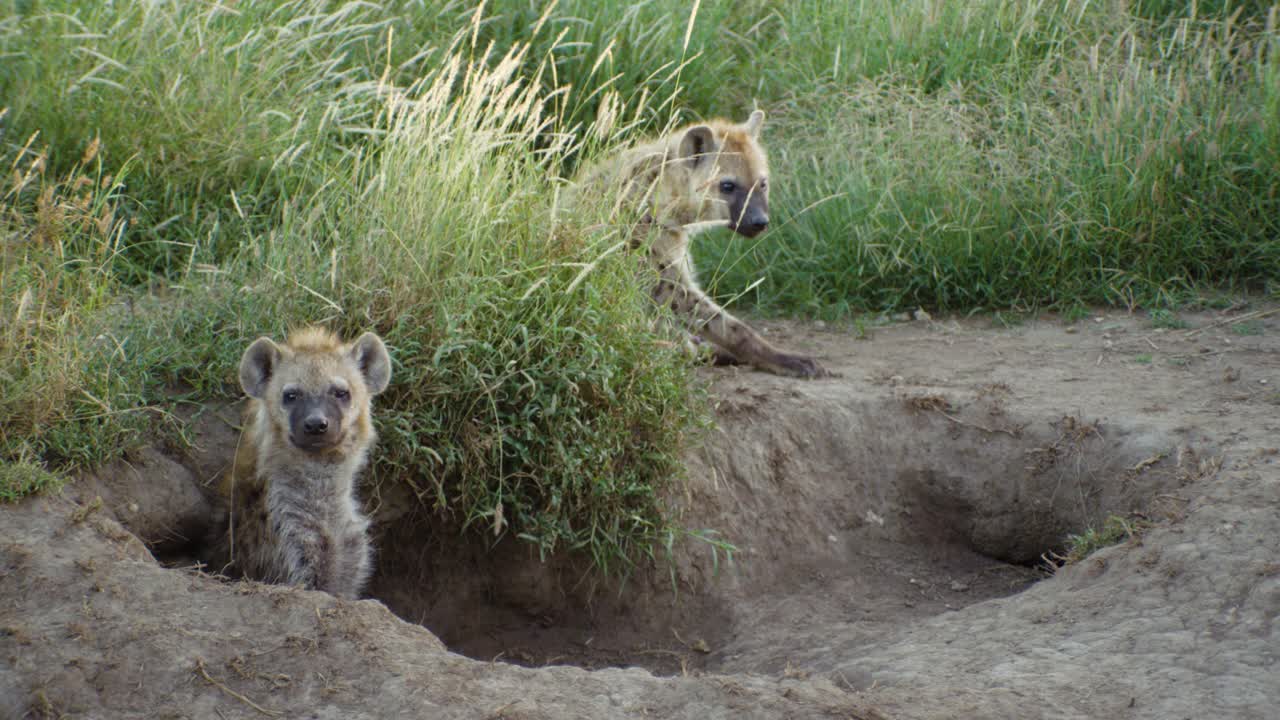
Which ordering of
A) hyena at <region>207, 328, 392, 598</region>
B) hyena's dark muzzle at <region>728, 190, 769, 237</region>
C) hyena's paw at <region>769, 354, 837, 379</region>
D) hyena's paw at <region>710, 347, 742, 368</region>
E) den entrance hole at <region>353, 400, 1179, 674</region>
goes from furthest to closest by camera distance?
hyena's dark muzzle at <region>728, 190, 769, 237</region> → hyena's paw at <region>710, 347, 742, 368</region> → hyena's paw at <region>769, 354, 837, 379</region> → den entrance hole at <region>353, 400, 1179, 674</region> → hyena at <region>207, 328, 392, 598</region>

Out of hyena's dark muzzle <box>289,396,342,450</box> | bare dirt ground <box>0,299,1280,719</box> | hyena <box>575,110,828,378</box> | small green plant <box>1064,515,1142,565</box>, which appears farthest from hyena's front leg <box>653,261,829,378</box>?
hyena's dark muzzle <box>289,396,342,450</box>

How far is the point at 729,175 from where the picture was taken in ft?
17.6

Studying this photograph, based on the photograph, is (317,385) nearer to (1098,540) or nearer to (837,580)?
(837,580)

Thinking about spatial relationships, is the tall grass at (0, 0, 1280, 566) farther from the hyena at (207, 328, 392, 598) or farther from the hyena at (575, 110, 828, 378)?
the hyena at (575, 110, 828, 378)

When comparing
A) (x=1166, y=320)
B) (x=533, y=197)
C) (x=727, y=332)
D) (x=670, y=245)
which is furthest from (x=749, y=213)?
(x=1166, y=320)

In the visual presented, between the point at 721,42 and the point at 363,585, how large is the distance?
460 centimetres

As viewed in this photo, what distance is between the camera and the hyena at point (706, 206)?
16.5 feet

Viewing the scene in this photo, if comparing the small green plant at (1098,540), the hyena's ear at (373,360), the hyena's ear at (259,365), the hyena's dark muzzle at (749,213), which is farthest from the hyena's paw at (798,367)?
the hyena's ear at (259,365)

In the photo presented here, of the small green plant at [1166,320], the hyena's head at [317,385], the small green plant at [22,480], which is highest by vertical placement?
the hyena's head at [317,385]

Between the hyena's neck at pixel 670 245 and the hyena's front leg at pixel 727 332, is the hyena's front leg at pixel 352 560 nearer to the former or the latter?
the hyena's front leg at pixel 727 332

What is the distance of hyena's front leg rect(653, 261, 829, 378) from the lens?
4996 millimetres

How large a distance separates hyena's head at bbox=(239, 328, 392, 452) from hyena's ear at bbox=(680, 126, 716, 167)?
83.7 inches

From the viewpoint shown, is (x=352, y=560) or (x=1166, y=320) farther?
(x=1166, y=320)

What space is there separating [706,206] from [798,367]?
90 centimetres
